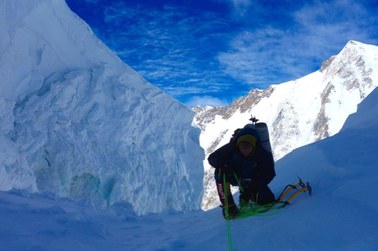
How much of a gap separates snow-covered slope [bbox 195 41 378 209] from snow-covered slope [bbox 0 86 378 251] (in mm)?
87628

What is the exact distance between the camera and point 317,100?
4141 inches

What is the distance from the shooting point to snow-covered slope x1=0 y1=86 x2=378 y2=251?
8.88 feet

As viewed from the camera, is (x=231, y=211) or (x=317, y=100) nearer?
(x=231, y=211)

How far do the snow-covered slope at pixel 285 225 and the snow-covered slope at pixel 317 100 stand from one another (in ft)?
287

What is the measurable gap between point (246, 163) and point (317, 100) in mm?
106798

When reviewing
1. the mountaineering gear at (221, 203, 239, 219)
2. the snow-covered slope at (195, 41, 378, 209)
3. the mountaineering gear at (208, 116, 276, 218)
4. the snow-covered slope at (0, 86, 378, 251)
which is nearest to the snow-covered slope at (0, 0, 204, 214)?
the snow-covered slope at (0, 86, 378, 251)

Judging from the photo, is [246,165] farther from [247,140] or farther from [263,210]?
[263,210]

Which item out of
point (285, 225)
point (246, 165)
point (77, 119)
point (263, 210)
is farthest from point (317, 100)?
point (285, 225)

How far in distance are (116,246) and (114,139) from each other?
613 inches

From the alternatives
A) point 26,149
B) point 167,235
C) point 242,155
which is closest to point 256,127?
point 242,155

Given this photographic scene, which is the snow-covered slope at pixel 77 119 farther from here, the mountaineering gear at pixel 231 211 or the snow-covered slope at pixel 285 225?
the mountaineering gear at pixel 231 211

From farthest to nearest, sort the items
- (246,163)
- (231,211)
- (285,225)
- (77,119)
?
(77,119) < (246,163) < (231,211) < (285,225)

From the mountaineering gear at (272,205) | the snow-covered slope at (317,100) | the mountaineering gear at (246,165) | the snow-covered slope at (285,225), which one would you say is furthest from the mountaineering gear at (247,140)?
the snow-covered slope at (317,100)

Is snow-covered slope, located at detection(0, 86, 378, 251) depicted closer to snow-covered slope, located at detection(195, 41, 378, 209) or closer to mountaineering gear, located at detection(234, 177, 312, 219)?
mountaineering gear, located at detection(234, 177, 312, 219)
